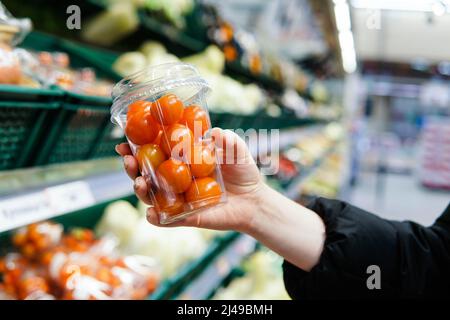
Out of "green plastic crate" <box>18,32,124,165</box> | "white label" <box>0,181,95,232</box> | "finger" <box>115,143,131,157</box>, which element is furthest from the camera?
"green plastic crate" <box>18,32,124,165</box>

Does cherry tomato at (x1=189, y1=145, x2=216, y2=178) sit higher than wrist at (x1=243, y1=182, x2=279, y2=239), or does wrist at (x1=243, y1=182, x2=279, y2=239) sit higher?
cherry tomato at (x1=189, y1=145, x2=216, y2=178)

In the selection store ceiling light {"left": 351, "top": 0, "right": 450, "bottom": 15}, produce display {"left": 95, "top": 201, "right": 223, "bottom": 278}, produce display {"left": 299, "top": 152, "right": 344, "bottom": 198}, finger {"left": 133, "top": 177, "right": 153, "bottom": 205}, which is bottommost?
produce display {"left": 299, "top": 152, "right": 344, "bottom": 198}

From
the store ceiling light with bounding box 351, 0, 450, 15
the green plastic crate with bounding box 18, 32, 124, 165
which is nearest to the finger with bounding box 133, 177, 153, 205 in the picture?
the green plastic crate with bounding box 18, 32, 124, 165

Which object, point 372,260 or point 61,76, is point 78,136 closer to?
point 61,76

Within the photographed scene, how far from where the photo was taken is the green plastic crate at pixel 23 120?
119 cm

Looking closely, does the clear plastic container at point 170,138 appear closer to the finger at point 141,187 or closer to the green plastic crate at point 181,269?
the finger at point 141,187

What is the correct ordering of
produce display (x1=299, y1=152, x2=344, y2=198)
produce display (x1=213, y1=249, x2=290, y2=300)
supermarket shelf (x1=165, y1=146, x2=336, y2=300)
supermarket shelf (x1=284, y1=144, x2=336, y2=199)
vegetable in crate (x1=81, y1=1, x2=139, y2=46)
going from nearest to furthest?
1. supermarket shelf (x1=165, y1=146, x2=336, y2=300)
2. vegetable in crate (x1=81, y1=1, x2=139, y2=46)
3. produce display (x1=213, y1=249, x2=290, y2=300)
4. supermarket shelf (x1=284, y1=144, x2=336, y2=199)
5. produce display (x1=299, y1=152, x2=344, y2=198)

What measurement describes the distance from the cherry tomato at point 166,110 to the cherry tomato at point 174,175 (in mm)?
76

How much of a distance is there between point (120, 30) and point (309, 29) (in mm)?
3534

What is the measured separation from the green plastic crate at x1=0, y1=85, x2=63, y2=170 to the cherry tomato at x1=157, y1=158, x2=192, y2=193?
467mm

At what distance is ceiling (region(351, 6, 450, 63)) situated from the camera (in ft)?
35.7

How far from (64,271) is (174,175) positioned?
27.6 inches

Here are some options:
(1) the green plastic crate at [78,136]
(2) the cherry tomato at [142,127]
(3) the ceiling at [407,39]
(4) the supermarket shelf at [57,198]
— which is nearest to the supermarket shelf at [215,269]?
(4) the supermarket shelf at [57,198]

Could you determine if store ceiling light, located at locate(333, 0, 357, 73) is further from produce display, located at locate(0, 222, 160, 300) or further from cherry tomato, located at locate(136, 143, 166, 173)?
cherry tomato, located at locate(136, 143, 166, 173)
